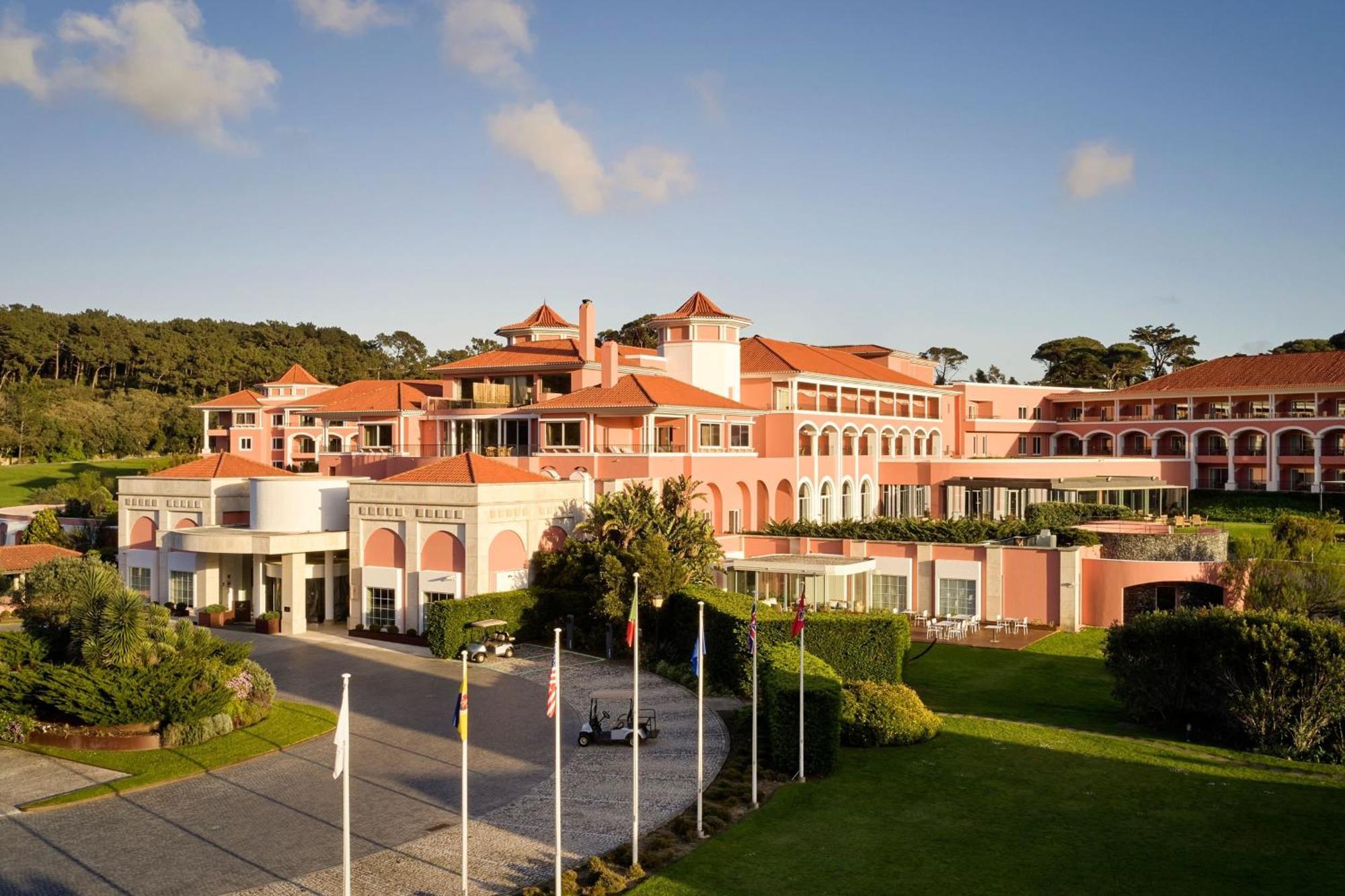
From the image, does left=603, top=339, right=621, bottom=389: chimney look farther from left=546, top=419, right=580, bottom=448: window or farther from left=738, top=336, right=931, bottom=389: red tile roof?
left=738, top=336, right=931, bottom=389: red tile roof

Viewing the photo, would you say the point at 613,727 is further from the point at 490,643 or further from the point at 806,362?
the point at 806,362

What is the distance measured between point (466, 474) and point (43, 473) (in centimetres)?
6646

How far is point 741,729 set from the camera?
2641 cm

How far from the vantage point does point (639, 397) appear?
4959 centimetres

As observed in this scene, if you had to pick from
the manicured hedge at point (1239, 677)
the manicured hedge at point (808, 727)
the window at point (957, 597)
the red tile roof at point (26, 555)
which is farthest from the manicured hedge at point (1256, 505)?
the red tile roof at point (26, 555)

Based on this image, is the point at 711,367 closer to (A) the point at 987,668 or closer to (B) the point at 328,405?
(B) the point at 328,405

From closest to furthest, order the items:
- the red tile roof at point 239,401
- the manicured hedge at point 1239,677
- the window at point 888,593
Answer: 1. the manicured hedge at point 1239,677
2. the window at point 888,593
3. the red tile roof at point 239,401

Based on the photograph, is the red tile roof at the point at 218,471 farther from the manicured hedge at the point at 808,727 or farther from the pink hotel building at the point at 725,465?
the manicured hedge at the point at 808,727

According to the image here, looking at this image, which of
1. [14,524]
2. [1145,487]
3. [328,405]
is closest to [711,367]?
[328,405]

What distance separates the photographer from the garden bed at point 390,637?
126 ft

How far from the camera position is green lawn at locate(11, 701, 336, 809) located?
22812 millimetres

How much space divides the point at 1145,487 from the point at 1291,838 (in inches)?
1864

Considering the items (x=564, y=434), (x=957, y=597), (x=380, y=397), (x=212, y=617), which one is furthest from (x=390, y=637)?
(x=380, y=397)

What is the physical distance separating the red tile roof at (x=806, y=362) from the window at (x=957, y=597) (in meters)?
20.1
